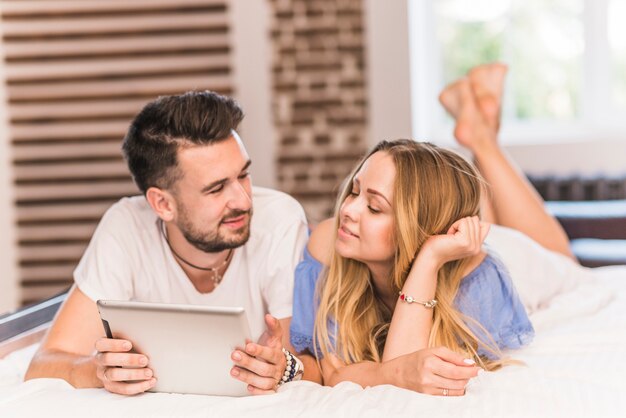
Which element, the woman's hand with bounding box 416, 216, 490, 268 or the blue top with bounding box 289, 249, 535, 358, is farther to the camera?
the blue top with bounding box 289, 249, 535, 358

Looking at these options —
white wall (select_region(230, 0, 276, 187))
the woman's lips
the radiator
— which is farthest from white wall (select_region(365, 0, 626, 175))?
the woman's lips

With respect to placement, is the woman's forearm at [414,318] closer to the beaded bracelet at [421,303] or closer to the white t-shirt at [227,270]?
the beaded bracelet at [421,303]

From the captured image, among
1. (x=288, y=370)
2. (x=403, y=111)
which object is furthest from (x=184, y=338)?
(x=403, y=111)

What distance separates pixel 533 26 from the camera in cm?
482

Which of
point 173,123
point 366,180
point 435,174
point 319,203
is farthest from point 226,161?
point 319,203

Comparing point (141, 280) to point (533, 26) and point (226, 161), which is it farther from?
point (533, 26)

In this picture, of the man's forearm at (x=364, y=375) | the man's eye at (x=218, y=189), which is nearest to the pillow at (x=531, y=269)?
the man's forearm at (x=364, y=375)

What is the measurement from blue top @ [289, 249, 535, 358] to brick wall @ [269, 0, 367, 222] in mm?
2454

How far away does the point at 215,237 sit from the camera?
2.11 meters

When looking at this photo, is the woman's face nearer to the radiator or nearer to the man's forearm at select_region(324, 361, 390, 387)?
the man's forearm at select_region(324, 361, 390, 387)

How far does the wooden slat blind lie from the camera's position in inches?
178

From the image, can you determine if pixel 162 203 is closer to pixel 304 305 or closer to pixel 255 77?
pixel 304 305

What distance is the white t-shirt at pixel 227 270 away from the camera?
2137 millimetres

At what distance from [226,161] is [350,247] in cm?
40
